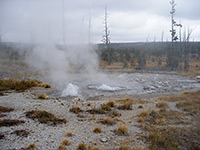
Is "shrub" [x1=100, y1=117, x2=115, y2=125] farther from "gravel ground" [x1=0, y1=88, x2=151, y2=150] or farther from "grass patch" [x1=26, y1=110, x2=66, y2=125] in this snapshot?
"grass patch" [x1=26, y1=110, x2=66, y2=125]

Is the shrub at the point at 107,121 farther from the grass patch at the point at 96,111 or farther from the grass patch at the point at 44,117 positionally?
the grass patch at the point at 44,117

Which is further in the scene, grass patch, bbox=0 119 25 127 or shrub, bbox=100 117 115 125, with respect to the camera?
shrub, bbox=100 117 115 125

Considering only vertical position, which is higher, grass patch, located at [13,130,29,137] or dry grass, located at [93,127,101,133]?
grass patch, located at [13,130,29,137]

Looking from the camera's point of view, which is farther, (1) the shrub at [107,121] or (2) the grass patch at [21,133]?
(1) the shrub at [107,121]

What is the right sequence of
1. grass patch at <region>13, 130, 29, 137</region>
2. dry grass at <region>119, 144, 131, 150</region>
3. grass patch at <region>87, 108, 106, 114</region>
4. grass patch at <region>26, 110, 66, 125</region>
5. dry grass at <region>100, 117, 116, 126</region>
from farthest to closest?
grass patch at <region>87, 108, 106, 114</region>, dry grass at <region>100, 117, 116, 126</region>, grass patch at <region>26, 110, 66, 125</region>, grass patch at <region>13, 130, 29, 137</region>, dry grass at <region>119, 144, 131, 150</region>

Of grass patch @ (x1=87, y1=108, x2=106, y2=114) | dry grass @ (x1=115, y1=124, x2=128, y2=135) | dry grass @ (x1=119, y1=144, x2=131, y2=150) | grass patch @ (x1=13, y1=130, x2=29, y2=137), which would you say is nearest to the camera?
dry grass @ (x1=119, y1=144, x2=131, y2=150)

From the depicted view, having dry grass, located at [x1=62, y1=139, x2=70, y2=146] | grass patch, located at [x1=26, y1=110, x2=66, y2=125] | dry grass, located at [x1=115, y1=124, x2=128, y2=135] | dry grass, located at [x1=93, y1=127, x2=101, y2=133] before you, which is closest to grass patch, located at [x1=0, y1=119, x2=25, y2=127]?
grass patch, located at [x1=26, y1=110, x2=66, y2=125]

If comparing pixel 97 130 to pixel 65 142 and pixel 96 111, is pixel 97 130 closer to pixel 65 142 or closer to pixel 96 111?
pixel 65 142

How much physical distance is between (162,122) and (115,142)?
298 centimetres

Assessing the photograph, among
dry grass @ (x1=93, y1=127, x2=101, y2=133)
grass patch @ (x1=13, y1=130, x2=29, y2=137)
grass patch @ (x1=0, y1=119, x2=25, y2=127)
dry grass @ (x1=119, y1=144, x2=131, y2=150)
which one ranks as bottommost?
dry grass @ (x1=119, y1=144, x2=131, y2=150)

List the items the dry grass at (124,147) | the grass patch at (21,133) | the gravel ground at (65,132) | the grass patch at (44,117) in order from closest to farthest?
the dry grass at (124,147) < the gravel ground at (65,132) < the grass patch at (21,133) < the grass patch at (44,117)

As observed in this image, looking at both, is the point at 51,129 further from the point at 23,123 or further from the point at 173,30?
the point at 173,30

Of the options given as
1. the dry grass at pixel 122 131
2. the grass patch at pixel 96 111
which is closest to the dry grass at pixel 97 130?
the dry grass at pixel 122 131

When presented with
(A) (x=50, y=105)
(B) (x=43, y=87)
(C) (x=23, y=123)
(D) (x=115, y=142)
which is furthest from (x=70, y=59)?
(D) (x=115, y=142)
